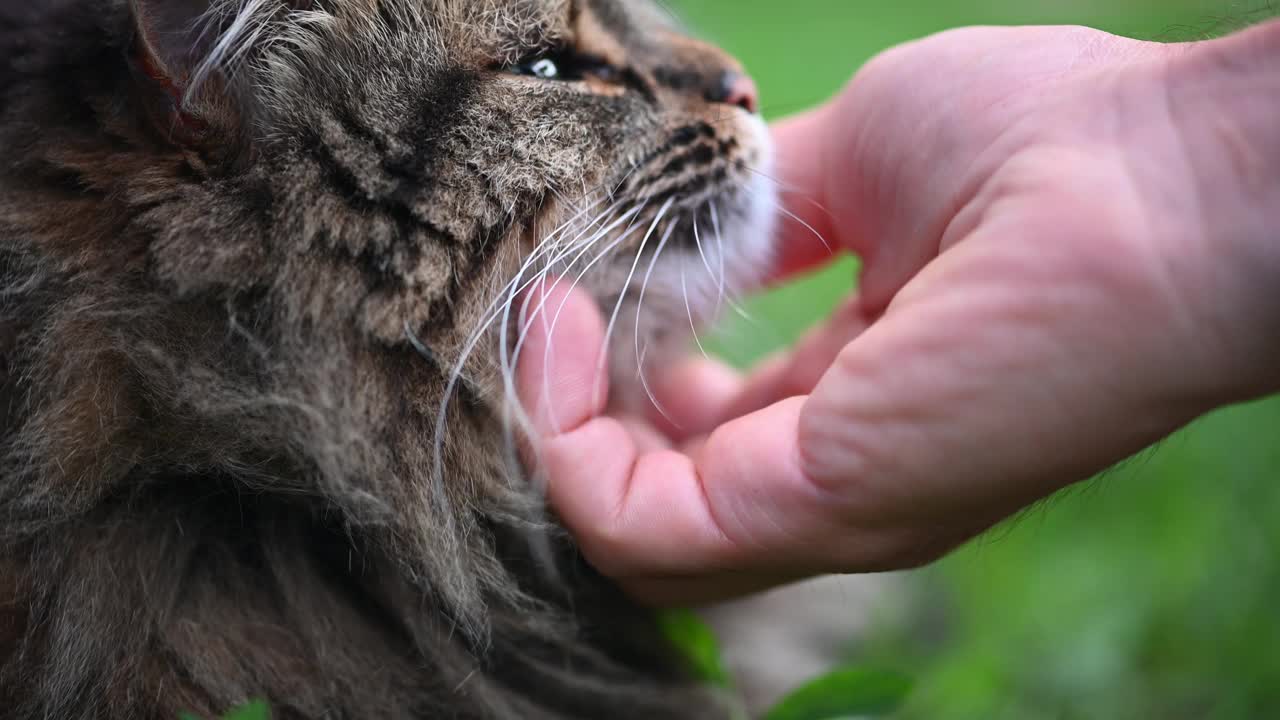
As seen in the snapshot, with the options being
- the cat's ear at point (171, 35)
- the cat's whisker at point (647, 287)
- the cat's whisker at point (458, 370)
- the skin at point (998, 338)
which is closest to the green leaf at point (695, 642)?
the skin at point (998, 338)

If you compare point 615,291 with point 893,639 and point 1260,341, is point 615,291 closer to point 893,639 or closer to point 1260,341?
point 1260,341

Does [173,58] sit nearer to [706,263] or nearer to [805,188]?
[706,263]

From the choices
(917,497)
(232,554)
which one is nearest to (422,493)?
(232,554)

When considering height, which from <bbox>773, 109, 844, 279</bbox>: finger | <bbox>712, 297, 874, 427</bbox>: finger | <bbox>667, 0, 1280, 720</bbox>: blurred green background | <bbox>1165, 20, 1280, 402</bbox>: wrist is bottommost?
<bbox>667, 0, 1280, 720</bbox>: blurred green background

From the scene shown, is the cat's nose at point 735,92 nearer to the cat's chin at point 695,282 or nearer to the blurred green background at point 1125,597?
the cat's chin at point 695,282

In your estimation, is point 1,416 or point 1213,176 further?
point 1,416

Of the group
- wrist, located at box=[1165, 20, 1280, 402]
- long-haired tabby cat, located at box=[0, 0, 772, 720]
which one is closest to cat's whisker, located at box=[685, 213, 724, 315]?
long-haired tabby cat, located at box=[0, 0, 772, 720]

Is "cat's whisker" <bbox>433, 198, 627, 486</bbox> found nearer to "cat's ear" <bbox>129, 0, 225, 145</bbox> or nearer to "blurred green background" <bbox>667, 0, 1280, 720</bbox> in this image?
"cat's ear" <bbox>129, 0, 225, 145</bbox>
